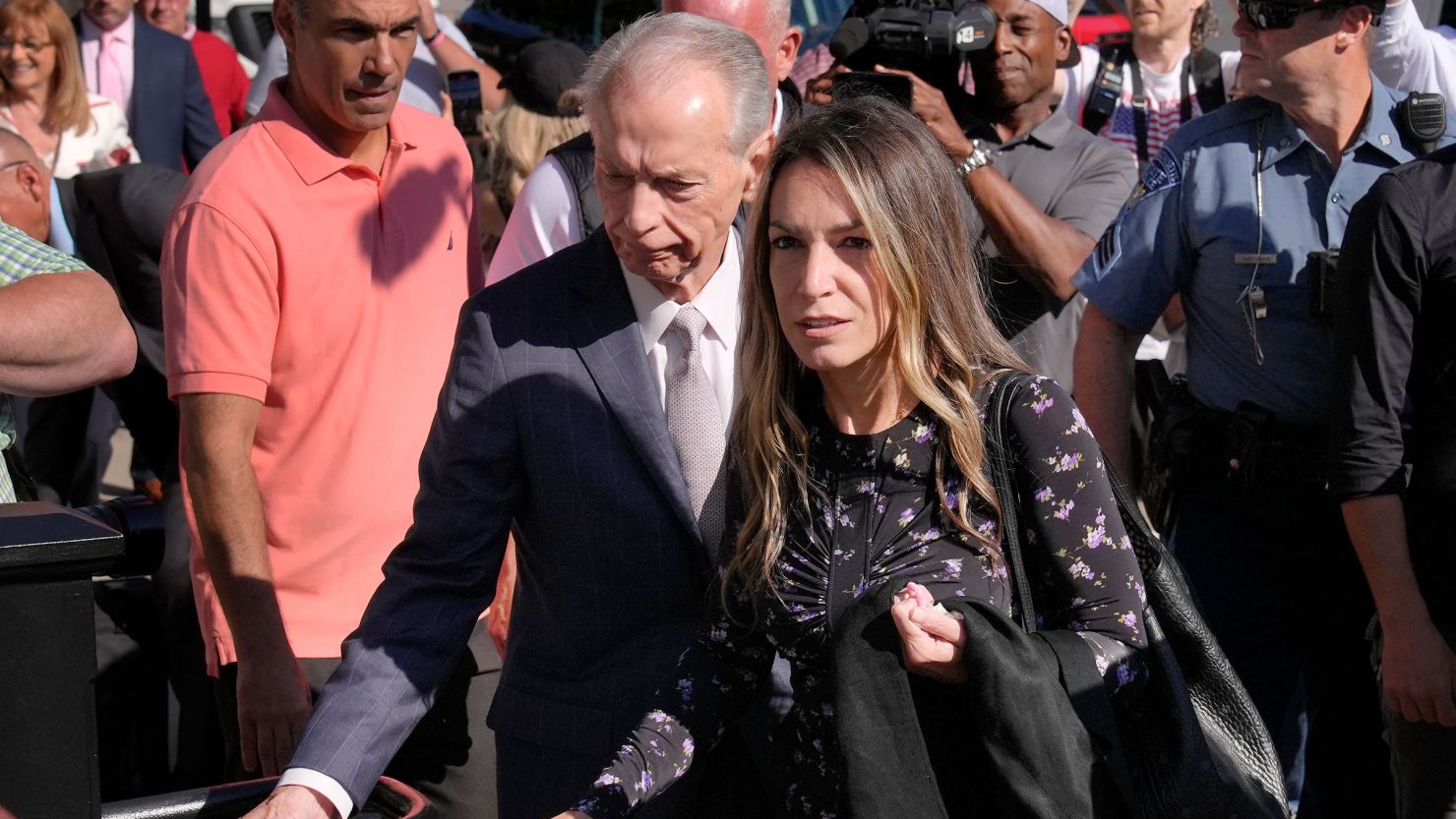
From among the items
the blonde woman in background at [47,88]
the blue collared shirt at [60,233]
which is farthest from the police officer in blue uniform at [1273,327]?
the blonde woman in background at [47,88]

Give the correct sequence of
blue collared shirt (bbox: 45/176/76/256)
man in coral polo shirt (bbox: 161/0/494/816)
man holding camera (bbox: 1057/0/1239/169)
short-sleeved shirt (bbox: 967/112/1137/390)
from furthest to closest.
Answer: man holding camera (bbox: 1057/0/1239/169)
blue collared shirt (bbox: 45/176/76/256)
short-sleeved shirt (bbox: 967/112/1137/390)
man in coral polo shirt (bbox: 161/0/494/816)

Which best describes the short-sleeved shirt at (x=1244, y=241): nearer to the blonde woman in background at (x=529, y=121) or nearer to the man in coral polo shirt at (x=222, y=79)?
the blonde woman in background at (x=529, y=121)

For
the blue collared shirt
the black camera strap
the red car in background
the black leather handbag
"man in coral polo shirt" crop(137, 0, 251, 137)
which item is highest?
the black leather handbag

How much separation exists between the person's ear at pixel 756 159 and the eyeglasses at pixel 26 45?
4686mm

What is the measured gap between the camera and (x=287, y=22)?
3.02 m

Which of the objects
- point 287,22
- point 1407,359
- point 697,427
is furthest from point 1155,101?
point 697,427

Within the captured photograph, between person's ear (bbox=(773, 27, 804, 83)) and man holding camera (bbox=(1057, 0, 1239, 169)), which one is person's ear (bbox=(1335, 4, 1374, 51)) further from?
man holding camera (bbox=(1057, 0, 1239, 169))

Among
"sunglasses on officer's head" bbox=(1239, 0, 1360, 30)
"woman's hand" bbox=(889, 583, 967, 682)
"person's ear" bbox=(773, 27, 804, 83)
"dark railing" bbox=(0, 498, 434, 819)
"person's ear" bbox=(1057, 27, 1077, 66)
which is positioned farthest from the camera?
"person's ear" bbox=(1057, 27, 1077, 66)

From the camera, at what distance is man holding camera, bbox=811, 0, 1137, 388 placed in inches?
146

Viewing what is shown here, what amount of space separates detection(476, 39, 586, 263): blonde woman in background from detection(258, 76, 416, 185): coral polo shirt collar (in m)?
1.53

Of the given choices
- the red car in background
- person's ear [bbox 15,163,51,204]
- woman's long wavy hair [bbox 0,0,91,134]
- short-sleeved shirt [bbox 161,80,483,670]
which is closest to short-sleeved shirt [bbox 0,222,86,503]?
short-sleeved shirt [bbox 161,80,483,670]

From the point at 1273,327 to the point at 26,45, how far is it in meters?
4.97

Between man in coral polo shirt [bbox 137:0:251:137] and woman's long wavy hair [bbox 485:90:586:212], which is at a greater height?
woman's long wavy hair [bbox 485:90:586:212]

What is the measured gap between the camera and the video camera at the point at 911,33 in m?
3.68
